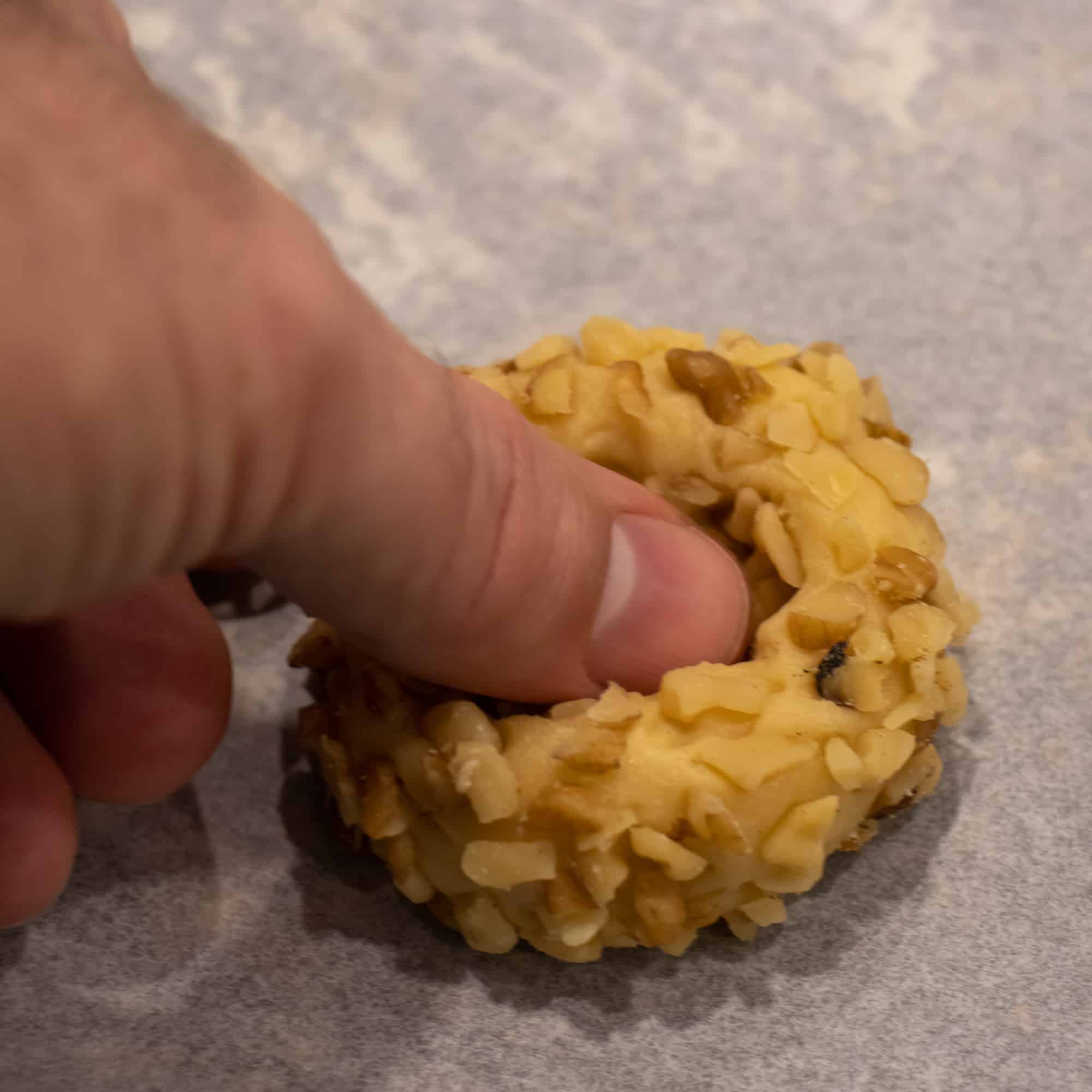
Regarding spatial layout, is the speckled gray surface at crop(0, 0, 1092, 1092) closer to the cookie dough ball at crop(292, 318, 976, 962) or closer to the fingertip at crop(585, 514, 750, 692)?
the cookie dough ball at crop(292, 318, 976, 962)

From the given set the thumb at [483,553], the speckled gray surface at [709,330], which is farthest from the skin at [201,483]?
the speckled gray surface at [709,330]

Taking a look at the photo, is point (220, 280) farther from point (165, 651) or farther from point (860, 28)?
point (860, 28)

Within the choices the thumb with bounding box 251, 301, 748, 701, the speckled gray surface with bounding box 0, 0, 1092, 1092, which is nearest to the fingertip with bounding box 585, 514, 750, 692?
the thumb with bounding box 251, 301, 748, 701

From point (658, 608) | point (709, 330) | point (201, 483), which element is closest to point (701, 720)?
point (658, 608)

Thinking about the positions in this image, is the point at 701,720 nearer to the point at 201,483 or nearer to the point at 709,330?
the point at 201,483

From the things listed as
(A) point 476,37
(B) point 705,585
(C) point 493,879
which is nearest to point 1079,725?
(B) point 705,585

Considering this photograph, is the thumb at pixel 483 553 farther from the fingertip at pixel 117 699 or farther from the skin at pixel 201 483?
the fingertip at pixel 117 699
